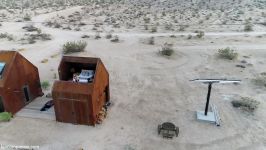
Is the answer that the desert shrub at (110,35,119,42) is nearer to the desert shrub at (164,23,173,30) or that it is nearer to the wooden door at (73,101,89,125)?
the desert shrub at (164,23,173,30)

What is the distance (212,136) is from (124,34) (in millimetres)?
18143

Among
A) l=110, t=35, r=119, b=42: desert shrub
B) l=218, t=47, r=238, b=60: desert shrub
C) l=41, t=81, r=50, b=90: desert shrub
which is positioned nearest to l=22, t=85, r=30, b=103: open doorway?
l=41, t=81, r=50, b=90: desert shrub

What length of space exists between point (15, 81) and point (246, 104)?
1112cm

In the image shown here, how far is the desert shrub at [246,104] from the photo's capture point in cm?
1407

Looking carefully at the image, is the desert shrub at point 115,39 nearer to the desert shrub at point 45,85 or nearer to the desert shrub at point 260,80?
the desert shrub at point 45,85

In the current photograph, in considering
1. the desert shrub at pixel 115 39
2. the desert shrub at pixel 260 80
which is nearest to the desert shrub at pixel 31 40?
the desert shrub at pixel 115 39

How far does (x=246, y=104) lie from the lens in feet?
46.8

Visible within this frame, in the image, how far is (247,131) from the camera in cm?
1232

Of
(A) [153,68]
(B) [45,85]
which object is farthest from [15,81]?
(A) [153,68]

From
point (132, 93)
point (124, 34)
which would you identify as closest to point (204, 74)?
point (132, 93)

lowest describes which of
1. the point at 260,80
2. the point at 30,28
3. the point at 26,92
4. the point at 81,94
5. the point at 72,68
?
the point at 260,80

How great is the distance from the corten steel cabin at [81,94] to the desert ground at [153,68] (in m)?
0.50

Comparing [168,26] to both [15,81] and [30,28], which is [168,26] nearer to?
[30,28]

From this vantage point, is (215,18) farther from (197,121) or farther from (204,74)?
(197,121)
